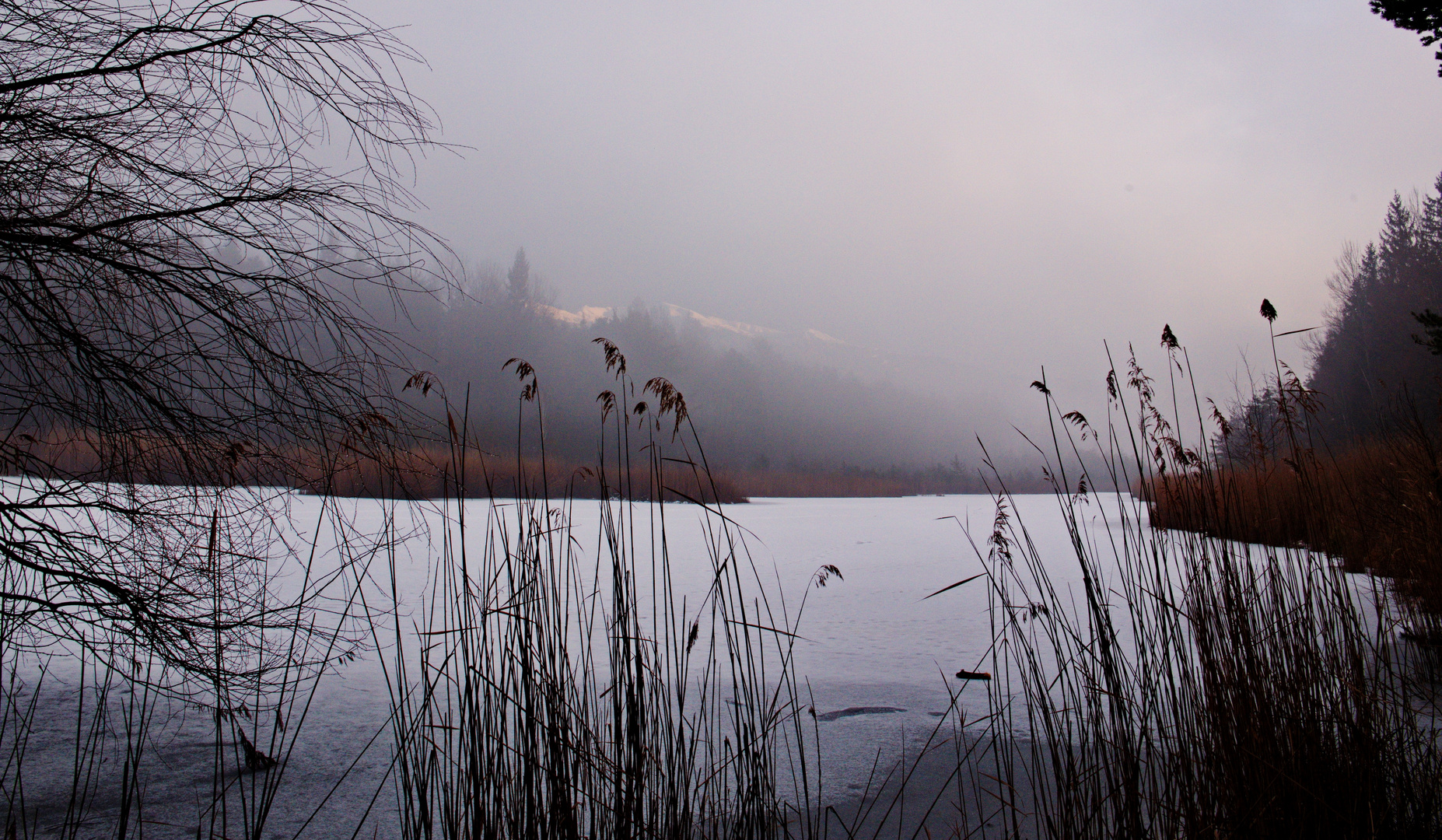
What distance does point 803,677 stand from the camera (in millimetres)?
3369

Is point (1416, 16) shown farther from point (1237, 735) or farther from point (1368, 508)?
point (1237, 735)

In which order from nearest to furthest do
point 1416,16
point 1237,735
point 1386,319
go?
1. point 1237,735
2. point 1416,16
3. point 1386,319

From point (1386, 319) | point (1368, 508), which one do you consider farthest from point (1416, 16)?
point (1386, 319)

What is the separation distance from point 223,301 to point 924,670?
10.7 feet

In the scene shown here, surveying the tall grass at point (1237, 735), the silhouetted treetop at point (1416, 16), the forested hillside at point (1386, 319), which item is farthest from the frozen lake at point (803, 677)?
the forested hillside at point (1386, 319)

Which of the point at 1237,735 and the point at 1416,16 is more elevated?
the point at 1416,16

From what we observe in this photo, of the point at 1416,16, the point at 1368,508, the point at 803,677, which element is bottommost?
the point at 803,677

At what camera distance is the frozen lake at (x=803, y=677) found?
204 cm

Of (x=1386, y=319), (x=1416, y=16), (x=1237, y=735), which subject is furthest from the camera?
(x=1386, y=319)

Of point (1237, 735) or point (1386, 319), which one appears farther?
point (1386, 319)

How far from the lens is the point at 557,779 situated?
4.90 ft

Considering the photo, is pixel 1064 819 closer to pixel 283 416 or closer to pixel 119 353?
pixel 283 416

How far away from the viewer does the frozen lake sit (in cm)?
204

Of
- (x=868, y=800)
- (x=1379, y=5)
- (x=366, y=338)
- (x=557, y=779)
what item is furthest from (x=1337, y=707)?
(x=1379, y=5)
